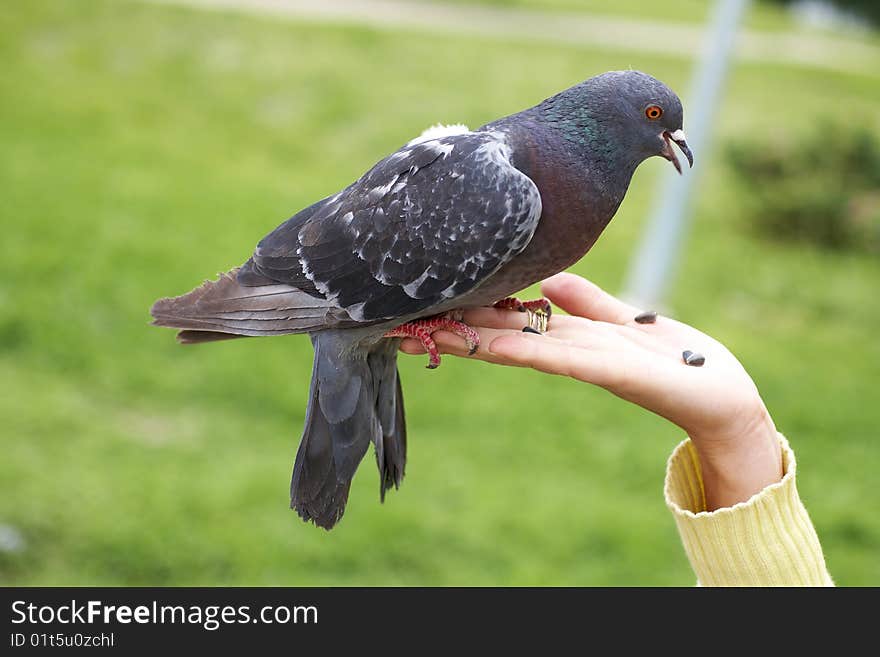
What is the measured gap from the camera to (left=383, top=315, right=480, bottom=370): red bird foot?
129 inches

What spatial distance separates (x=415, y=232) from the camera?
315cm

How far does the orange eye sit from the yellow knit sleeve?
3.63 ft

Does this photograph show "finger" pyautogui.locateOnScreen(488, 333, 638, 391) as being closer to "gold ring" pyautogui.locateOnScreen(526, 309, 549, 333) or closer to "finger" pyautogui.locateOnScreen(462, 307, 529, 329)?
"gold ring" pyautogui.locateOnScreen(526, 309, 549, 333)

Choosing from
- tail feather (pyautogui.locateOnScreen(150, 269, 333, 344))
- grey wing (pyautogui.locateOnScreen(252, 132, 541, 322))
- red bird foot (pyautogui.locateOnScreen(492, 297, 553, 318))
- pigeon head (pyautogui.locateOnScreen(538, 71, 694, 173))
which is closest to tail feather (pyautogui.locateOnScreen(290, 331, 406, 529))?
tail feather (pyautogui.locateOnScreen(150, 269, 333, 344))

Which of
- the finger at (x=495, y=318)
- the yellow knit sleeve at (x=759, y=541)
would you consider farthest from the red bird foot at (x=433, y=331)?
the yellow knit sleeve at (x=759, y=541)

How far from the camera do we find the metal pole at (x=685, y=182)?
8945mm

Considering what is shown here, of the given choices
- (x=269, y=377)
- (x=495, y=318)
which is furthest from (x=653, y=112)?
(x=269, y=377)

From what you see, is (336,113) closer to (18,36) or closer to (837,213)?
(18,36)

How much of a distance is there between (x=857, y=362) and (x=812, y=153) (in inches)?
144

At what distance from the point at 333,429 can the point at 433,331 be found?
0.48 meters

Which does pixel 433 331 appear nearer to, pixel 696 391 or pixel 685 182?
pixel 696 391

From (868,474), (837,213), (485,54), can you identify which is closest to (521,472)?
(868,474)

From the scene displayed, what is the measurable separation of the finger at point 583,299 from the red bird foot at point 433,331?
1.66ft

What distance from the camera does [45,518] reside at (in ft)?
20.1
